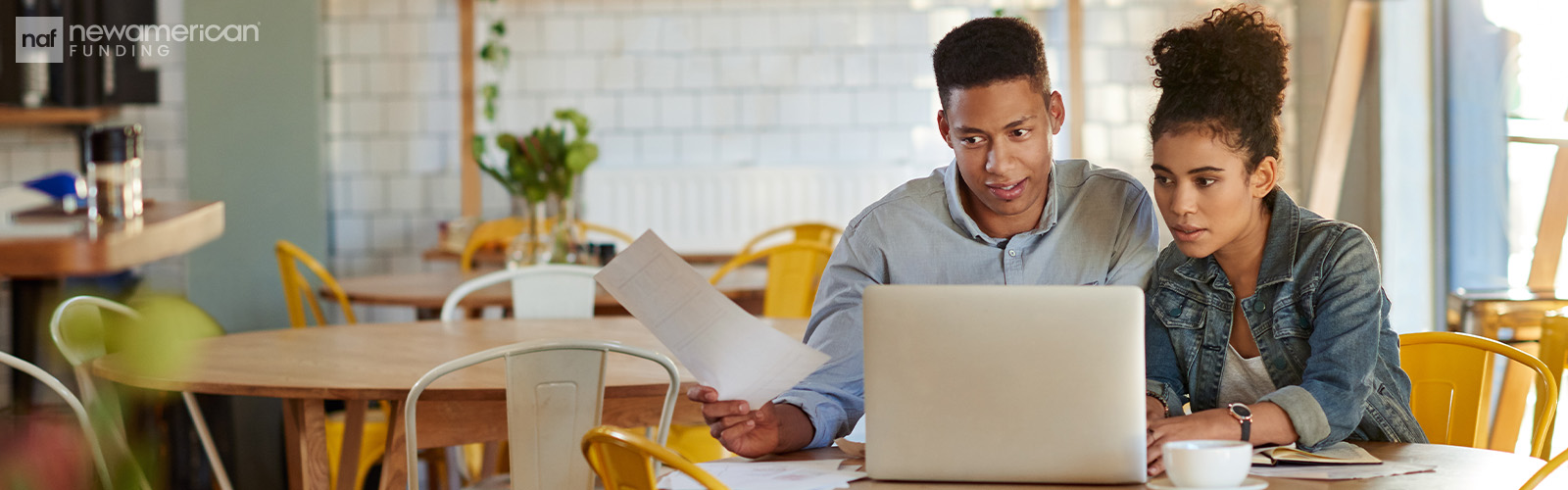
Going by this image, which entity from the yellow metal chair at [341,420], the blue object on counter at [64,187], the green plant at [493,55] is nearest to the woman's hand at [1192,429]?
the blue object on counter at [64,187]

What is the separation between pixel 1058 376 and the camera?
1.07m

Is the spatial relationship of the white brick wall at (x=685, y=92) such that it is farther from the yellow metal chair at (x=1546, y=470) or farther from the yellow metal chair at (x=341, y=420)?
the yellow metal chair at (x=1546, y=470)

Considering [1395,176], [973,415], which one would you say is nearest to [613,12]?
[1395,176]

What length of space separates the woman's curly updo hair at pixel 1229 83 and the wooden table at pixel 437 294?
191 cm

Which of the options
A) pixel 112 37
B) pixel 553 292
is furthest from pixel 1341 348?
pixel 112 37

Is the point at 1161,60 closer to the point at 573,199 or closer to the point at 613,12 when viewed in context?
the point at 573,199

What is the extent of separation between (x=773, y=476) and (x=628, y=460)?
0.17 meters

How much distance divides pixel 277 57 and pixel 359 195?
3.15ft

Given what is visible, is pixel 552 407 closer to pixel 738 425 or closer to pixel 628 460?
pixel 738 425

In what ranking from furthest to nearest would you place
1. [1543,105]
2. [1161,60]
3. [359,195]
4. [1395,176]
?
[359,195] < [1395,176] < [1543,105] < [1161,60]

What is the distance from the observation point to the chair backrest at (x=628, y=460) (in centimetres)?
101

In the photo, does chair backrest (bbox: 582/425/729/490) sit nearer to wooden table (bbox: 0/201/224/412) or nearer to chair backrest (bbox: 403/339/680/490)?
chair backrest (bbox: 403/339/680/490)

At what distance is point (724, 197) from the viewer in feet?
17.6

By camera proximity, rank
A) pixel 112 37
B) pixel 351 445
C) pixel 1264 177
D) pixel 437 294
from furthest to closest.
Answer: pixel 437 294, pixel 112 37, pixel 351 445, pixel 1264 177
